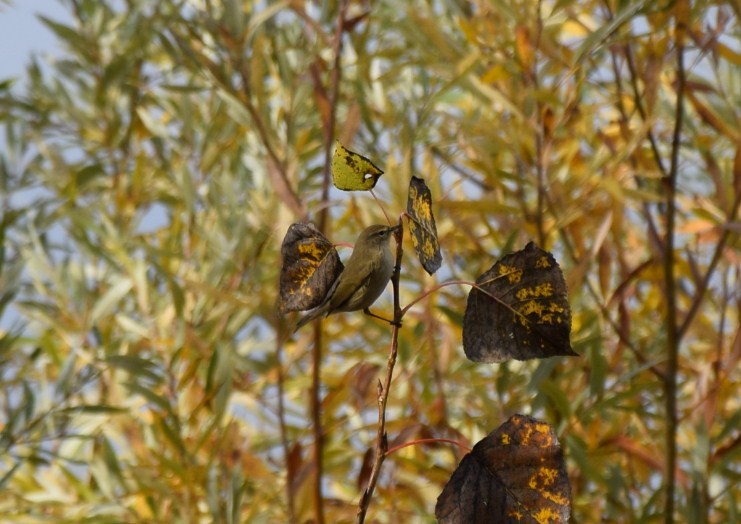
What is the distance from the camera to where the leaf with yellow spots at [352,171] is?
0.43 meters

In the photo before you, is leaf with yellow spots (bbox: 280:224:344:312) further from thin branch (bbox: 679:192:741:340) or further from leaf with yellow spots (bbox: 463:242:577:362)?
thin branch (bbox: 679:192:741:340)

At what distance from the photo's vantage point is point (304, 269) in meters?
0.46

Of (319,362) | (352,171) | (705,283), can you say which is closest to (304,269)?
(352,171)

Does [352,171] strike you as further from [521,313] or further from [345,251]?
[345,251]

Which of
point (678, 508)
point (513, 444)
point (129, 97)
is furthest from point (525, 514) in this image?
point (129, 97)

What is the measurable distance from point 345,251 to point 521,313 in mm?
1047

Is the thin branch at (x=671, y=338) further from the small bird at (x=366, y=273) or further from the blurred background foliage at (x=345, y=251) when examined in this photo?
the small bird at (x=366, y=273)

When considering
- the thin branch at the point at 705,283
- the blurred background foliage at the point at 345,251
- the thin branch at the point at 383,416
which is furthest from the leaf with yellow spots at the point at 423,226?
the thin branch at the point at 705,283

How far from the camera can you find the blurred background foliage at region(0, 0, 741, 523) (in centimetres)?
115

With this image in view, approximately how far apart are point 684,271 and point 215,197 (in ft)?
2.00

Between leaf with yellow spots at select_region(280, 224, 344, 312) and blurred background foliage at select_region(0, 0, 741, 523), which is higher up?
blurred background foliage at select_region(0, 0, 741, 523)

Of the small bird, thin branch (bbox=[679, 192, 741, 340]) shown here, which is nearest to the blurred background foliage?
thin branch (bbox=[679, 192, 741, 340])

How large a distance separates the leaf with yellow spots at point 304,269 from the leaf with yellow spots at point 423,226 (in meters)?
0.05

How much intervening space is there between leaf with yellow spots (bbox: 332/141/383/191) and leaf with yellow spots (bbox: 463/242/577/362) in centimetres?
6
